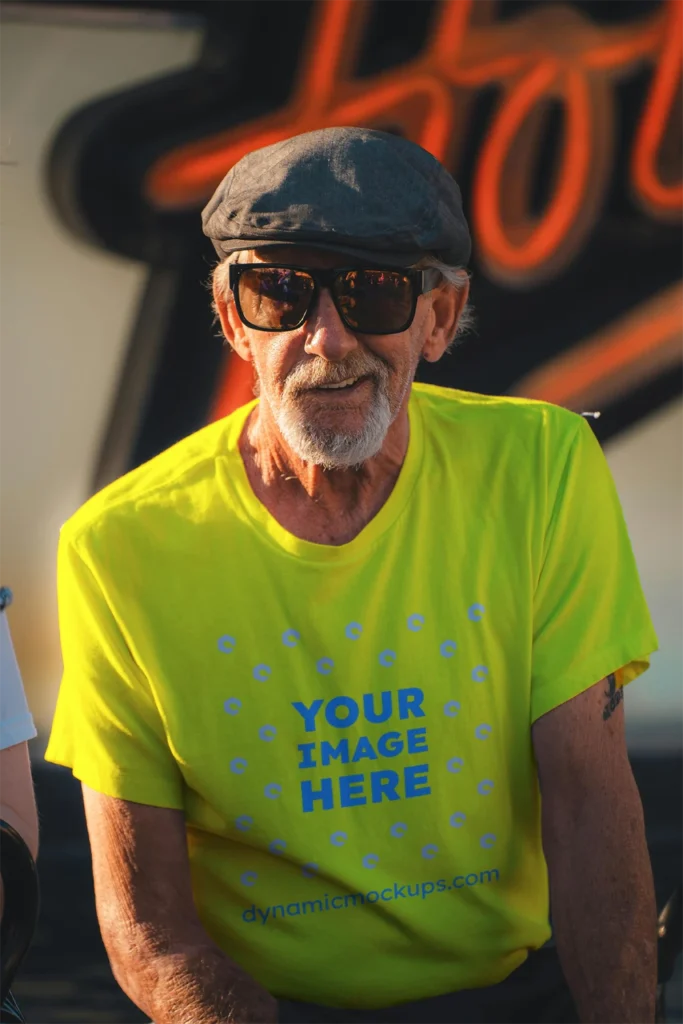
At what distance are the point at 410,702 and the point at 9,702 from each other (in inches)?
21.4

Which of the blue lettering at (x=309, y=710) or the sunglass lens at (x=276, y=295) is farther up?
the sunglass lens at (x=276, y=295)

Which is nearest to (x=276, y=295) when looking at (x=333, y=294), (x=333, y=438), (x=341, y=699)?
(x=333, y=294)

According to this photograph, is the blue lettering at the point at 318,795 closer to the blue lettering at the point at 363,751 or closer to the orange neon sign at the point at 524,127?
the blue lettering at the point at 363,751

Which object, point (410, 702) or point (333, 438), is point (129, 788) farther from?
point (333, 438)

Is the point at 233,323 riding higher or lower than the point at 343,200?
lower

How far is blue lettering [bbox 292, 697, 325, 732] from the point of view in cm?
187

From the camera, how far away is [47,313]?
9.77 feet

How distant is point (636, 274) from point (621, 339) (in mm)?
147

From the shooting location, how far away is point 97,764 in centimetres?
185

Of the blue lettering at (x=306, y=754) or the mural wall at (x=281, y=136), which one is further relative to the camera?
the mural wall at (x=281, y=136)

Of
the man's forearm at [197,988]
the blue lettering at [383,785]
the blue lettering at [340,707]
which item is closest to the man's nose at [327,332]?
the blue lettering at [340,707]

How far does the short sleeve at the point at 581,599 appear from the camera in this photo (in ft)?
6.20

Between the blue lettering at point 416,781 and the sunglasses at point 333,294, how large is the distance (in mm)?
599

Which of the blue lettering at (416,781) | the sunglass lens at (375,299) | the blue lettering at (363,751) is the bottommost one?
the blue lettering at (416,781)
